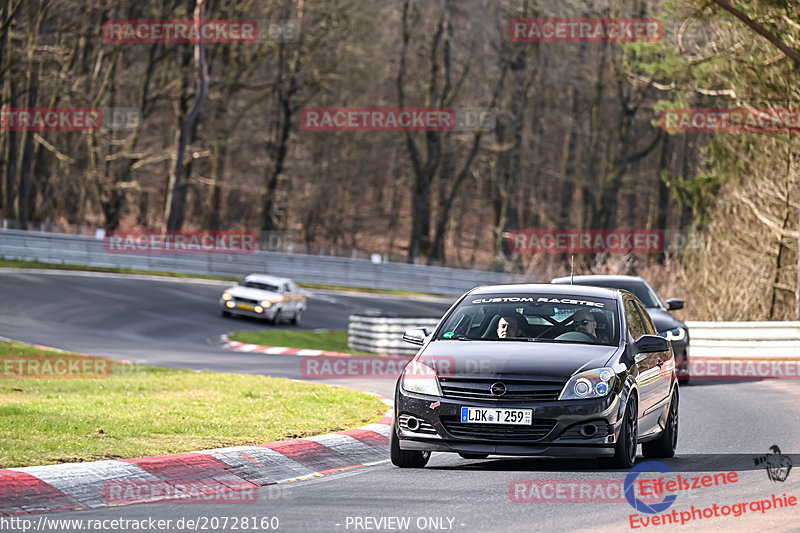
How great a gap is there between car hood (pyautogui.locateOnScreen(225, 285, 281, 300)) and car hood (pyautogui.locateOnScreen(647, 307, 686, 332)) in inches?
713

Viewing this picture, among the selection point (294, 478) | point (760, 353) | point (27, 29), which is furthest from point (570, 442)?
point (27, 29)

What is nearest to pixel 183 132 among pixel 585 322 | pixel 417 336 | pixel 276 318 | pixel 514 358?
pixel 276 318

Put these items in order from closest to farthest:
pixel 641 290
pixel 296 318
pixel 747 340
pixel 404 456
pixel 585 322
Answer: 1. pixel 404 456
2. pixel 585 322
3. pixel 641 290
4. pixel 747 340
5. pixel 296 318

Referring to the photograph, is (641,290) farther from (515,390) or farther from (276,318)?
(276,318)

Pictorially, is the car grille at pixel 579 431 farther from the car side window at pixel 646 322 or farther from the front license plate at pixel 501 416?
the car side window at pixel 646 322

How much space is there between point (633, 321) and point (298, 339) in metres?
22.0

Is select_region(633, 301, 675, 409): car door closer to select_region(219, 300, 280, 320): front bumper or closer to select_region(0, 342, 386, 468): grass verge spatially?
select_region(0, 342, 386, 468): grass verge

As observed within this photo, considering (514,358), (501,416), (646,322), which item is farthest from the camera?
(646,322)

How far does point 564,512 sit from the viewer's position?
8031 millimetres

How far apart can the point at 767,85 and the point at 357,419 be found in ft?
77.1

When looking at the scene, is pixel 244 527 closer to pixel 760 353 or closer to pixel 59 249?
pixel 760 353

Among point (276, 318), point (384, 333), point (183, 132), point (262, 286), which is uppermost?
point (183, 132)

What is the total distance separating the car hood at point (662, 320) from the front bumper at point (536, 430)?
32.8 ft

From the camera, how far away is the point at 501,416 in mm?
9516
